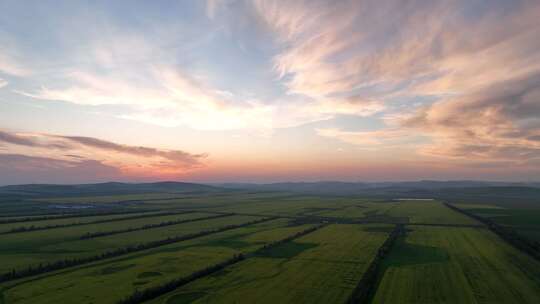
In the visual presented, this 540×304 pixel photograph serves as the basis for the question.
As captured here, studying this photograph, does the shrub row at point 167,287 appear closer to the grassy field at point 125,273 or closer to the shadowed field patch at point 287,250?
the grassy field at point 125,273

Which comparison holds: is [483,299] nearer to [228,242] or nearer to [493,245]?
[493,245]

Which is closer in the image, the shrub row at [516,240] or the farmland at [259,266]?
the farmland at [259,266]

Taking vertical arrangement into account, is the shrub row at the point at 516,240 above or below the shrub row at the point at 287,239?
below

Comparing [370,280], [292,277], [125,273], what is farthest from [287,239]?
[125,273]

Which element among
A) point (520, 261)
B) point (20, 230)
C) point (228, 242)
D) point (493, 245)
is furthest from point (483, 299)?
point (20, 230)

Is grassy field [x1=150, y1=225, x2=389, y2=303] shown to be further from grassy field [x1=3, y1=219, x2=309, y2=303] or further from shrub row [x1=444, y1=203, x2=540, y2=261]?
shrub row [x1=444, y1=203, x2=540, y2=261]

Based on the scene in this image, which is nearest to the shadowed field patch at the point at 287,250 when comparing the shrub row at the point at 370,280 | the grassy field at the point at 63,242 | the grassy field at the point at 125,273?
the grassy field at the point at 125,273

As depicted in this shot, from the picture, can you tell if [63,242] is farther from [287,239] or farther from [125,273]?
[287,239]
